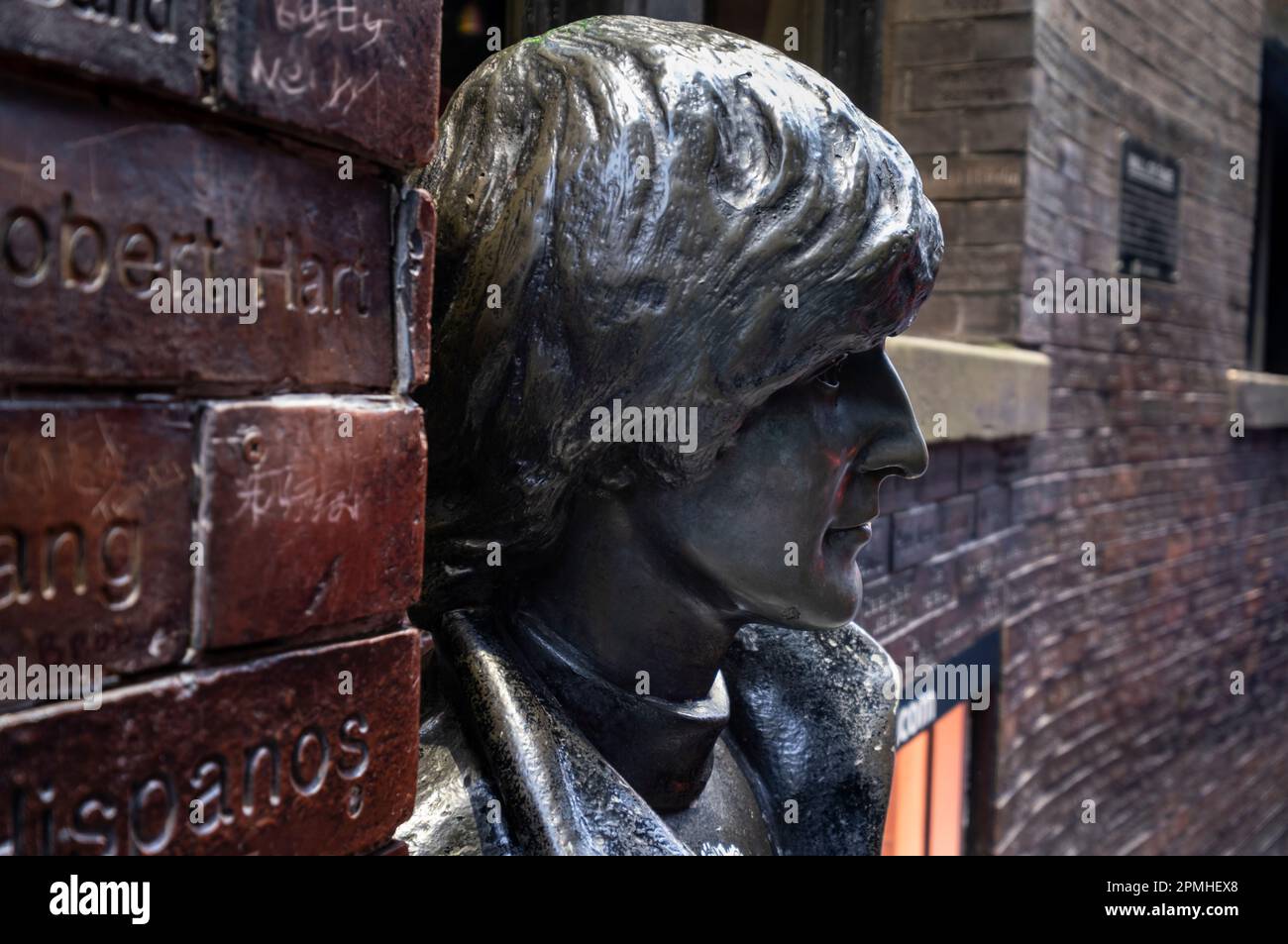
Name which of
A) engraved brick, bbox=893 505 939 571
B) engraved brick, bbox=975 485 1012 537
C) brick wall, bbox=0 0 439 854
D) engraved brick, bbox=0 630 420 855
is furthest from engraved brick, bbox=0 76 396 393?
engraved brick, bbox=975 485 1012 537

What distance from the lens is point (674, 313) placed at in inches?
43.8

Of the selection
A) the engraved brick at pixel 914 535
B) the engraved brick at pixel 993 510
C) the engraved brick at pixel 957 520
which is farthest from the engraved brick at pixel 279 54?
the engraved brick at pixel 993 510

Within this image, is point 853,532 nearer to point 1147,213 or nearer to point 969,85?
point 969,85

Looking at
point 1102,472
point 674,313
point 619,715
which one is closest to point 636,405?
point 674,313

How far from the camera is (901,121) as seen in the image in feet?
11.4

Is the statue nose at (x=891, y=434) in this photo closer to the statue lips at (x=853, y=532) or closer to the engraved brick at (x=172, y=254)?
the statue lips at (x=853, y=532)

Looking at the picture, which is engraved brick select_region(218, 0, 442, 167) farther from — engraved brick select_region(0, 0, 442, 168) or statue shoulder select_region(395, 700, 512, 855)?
statue shoulder select_region(395, 700, 512, 855)

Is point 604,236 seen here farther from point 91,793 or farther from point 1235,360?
point 1235,360

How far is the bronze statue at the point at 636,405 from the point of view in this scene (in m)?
1.11

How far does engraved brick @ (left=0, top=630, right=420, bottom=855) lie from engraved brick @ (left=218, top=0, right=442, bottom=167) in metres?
0.35

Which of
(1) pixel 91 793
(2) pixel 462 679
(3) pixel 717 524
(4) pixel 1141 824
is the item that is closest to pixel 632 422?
(3) pixel 717 524

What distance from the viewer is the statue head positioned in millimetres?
1107

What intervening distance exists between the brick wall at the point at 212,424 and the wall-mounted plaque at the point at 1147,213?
3.94m
